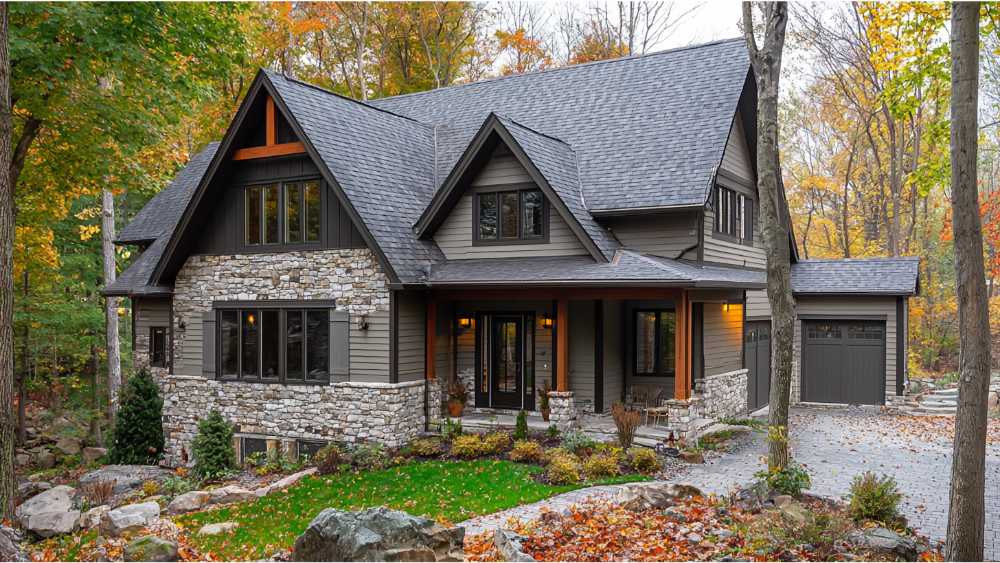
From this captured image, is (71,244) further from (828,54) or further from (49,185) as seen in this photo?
(828,54)

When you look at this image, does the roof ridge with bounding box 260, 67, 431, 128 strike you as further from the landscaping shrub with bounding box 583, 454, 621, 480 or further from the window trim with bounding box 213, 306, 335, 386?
the landscaping shrub with bounding box 583, 454, 621, 480

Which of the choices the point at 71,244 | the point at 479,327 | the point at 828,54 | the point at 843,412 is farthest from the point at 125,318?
the point at 828,54

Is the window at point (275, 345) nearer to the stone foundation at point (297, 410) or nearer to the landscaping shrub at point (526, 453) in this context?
the stone foundation at point (297, 410)

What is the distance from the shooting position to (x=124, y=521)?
8.28 m

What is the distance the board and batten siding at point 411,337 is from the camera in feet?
42.5

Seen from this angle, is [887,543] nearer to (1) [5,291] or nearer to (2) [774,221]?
(2) [774,221]

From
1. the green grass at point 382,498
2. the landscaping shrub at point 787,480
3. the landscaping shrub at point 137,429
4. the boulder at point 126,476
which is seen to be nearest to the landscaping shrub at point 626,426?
the green grass at point 382,498

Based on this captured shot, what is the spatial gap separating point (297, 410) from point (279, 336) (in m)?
1.51

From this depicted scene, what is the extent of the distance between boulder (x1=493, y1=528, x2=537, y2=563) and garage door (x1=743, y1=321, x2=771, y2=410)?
1056cm

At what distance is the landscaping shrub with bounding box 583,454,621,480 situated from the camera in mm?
10320

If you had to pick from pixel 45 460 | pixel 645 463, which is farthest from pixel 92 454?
pixel 645 463

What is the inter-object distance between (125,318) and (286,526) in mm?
20613

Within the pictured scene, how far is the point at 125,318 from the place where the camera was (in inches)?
1021

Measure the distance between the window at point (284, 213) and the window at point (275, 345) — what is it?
145cm
